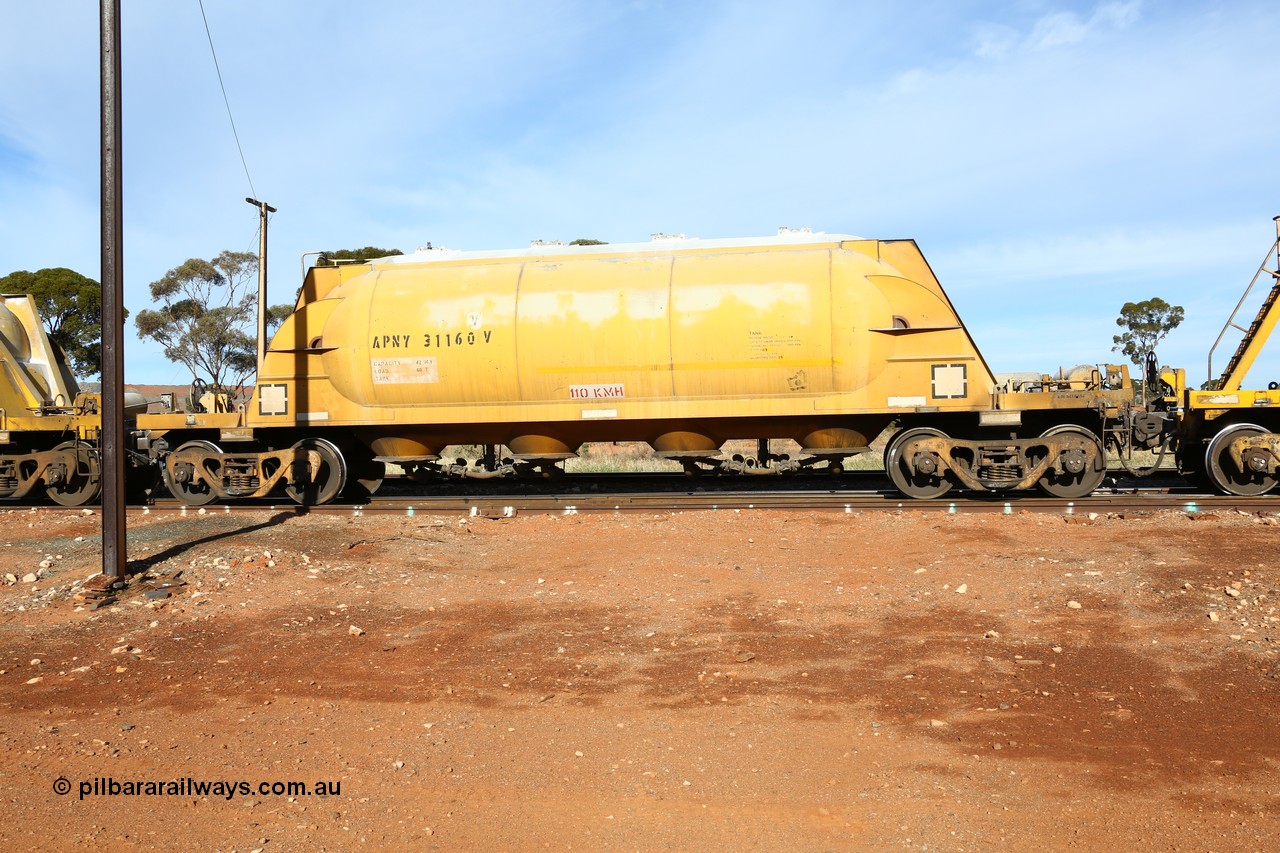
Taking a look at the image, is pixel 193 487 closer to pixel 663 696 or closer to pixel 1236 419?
pixel 663 696

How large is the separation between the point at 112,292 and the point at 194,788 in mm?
5856

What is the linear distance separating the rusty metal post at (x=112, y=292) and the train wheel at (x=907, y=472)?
30.8 feet

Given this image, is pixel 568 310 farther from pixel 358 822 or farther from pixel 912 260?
pixel 358 822

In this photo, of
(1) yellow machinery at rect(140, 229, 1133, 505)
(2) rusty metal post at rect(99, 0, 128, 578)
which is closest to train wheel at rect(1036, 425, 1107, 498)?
(1) yellow machinery at rect(140, 229, 1133, 505)

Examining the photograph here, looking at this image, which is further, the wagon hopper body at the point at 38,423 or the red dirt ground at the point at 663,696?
the wagon hopper body at the point at 38,423

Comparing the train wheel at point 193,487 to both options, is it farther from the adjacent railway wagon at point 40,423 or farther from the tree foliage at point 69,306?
the tree foliage at point 69,306

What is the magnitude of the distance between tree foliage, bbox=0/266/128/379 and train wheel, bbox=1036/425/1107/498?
4160cm

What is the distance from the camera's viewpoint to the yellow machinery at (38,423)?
1430 centimetres

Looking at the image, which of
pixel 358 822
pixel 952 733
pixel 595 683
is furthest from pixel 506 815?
pixel 952 733

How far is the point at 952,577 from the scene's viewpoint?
8.16 meters

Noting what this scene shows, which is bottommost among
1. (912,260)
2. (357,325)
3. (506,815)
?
(506,815)

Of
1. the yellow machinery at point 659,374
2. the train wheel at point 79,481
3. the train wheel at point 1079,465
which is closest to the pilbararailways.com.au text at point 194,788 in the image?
the yellow machinery at point 659,374

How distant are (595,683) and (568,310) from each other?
770 cm

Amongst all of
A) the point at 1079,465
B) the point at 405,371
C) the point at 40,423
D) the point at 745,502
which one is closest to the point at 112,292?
the point at 405,371
